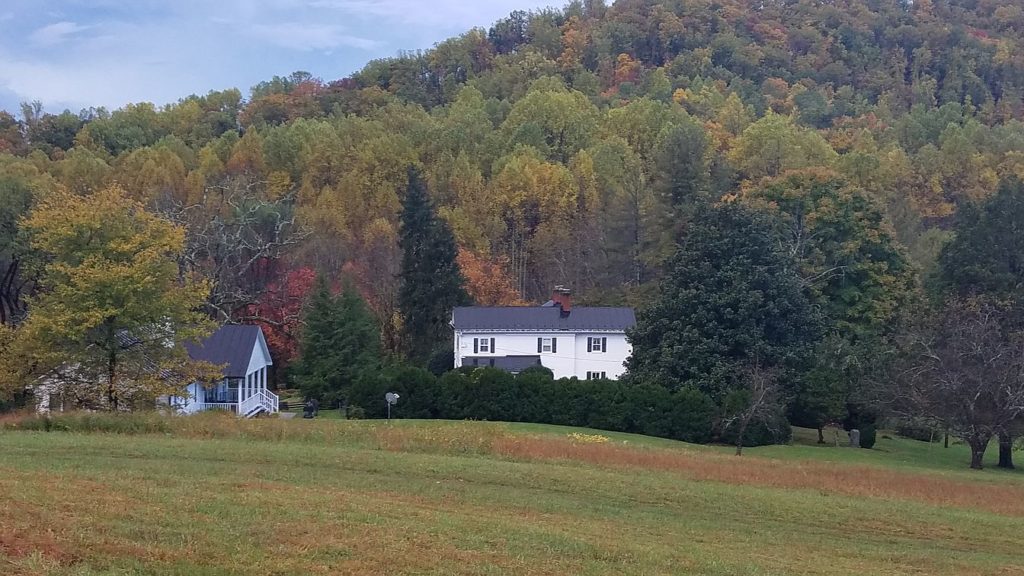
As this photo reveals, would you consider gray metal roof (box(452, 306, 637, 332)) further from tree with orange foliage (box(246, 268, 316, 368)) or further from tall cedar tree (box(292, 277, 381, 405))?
tree with orange foliage (box(246, 268, 316, 368))

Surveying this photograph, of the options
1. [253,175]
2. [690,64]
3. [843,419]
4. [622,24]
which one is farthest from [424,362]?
[622,24]

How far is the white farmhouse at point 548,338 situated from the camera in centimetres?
6059

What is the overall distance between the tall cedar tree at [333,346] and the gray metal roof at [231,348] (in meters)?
4.43

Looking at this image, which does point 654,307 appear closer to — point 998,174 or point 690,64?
point 998,174

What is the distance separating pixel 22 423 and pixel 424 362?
3647 cm

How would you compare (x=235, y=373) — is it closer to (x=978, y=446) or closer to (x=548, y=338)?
(x=548, y=338)

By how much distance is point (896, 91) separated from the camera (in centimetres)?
15625

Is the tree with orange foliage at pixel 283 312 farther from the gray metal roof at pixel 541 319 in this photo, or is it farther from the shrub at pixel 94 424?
the shrub at pixel 94 424

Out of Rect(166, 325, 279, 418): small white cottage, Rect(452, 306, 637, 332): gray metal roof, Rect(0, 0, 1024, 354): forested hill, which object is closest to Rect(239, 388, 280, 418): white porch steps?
Rect(166, 325, 279, 418): small white cottage

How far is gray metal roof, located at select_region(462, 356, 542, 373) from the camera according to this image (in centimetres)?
5992

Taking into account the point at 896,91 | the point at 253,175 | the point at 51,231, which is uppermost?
the point at 896,91

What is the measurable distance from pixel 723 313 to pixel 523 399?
34.0 ft

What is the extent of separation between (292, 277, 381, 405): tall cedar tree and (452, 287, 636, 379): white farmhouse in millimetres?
5957

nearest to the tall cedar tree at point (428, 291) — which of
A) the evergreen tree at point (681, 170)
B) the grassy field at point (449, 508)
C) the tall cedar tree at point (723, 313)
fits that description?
the tall cedar tree at point (723, 313)
